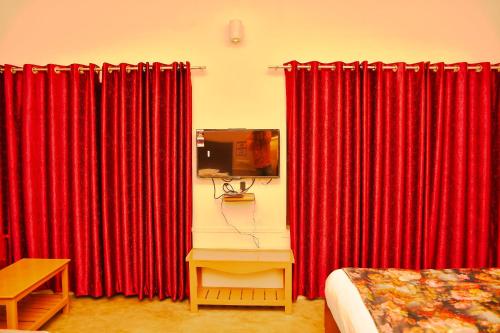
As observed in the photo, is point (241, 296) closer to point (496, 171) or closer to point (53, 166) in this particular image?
point (53, 166)

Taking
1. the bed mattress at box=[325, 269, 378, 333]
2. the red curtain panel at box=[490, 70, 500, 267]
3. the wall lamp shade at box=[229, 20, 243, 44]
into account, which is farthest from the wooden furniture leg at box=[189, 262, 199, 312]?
the red curtain panel at box=[490, 70, 500, 267]

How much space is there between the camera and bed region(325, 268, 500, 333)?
1469mm

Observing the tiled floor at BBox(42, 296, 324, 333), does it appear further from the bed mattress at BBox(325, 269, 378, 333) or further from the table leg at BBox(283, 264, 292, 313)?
the bed mattress at BBox(325, 269, 378, 333)

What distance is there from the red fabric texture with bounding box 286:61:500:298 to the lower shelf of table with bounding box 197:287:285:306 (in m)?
0.25

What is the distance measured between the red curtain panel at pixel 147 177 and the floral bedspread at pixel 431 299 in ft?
5.21

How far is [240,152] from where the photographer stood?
291 centimetres

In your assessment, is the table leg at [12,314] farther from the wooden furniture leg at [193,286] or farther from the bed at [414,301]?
the bed at [414,301]

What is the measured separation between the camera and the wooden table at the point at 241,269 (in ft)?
8.79

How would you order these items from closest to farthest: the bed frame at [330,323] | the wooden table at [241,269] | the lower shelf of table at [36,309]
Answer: the bed frame at [330,323], the lower shelf of table at [36,309], the wooden table at [241,269]

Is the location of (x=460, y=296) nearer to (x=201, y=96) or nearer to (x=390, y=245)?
(x=390, y=245)

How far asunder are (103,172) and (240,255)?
55.2 inches

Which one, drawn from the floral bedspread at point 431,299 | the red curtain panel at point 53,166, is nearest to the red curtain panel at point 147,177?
the red curtain panel at point 53,166

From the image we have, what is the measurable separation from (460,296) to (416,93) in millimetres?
1746

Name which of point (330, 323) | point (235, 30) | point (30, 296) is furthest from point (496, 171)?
point (30, 296)
